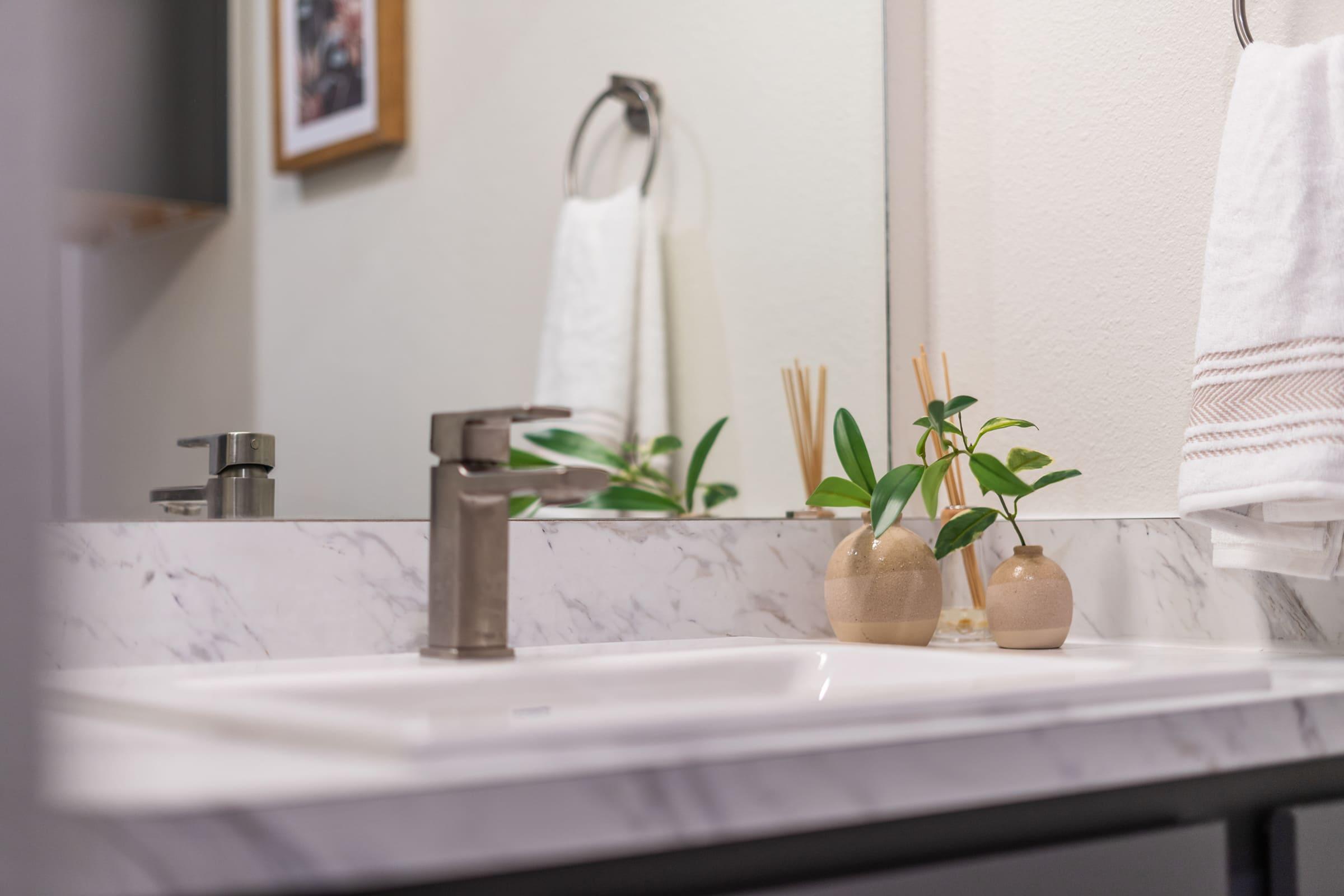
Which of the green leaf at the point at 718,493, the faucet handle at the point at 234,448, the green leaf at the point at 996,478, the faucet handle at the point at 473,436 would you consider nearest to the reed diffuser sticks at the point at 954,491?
the green leaf at the point at 996,478

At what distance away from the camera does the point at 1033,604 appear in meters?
1.11

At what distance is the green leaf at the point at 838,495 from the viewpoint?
3.93 feet

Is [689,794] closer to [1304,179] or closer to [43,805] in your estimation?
[43,805]

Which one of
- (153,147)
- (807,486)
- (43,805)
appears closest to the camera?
(43,805)

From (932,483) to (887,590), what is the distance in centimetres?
10

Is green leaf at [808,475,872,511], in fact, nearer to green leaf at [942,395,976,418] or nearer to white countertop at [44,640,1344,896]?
green leaf at [942,395,976,418]

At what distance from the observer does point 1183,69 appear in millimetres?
1218

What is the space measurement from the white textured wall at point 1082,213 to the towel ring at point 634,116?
12.6 inches

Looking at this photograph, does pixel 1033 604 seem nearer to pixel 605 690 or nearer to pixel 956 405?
pixel 956 405

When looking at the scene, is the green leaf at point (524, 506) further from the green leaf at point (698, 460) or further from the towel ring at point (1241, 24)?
the towel ring at point (1241, 24)

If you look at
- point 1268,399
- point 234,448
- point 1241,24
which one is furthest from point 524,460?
point 1241,24

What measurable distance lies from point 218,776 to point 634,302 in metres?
0.86

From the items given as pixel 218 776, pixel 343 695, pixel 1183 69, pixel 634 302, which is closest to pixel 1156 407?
pixel 1183 69

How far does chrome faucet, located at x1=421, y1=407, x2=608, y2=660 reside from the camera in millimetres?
902
